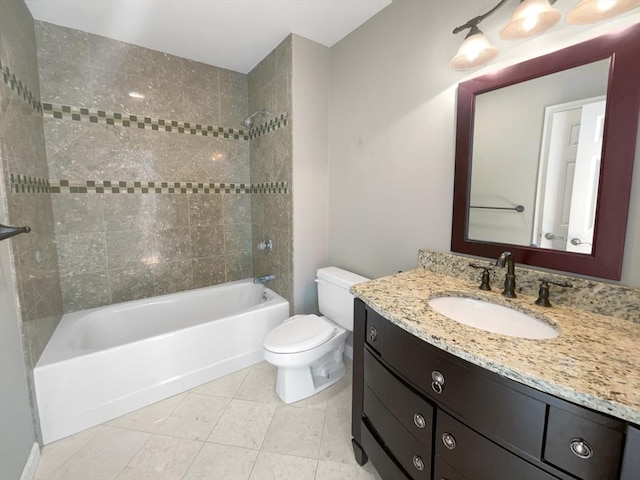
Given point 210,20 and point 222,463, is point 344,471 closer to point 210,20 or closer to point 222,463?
point 222,463

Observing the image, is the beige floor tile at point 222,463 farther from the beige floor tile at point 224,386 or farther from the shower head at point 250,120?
the shower head at point 250,120

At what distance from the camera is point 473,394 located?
30.0 inches

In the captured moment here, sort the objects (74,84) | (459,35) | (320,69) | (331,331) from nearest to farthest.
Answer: (459,35), (331,331), (74,84), (320,69)

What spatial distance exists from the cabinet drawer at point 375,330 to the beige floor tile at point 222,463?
Result: 0.88 m

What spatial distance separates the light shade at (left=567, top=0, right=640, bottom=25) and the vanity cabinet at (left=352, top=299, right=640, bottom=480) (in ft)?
3.85

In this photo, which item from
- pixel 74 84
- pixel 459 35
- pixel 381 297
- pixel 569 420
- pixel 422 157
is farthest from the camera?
pixel 74 84

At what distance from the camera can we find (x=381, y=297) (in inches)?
43.8

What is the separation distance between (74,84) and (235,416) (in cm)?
245

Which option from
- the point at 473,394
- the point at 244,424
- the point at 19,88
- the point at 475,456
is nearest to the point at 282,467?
the point at 244,424

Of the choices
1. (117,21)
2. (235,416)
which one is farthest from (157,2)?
(235,416)

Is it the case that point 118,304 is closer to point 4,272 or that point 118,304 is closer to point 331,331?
point 4,272

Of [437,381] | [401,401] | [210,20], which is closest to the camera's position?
[437,381]

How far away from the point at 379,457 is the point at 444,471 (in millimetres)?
358

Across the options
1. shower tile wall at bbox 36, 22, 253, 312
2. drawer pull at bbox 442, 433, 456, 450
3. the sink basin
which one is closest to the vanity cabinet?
drawer pull at bbox 442, 433, 456, 450
